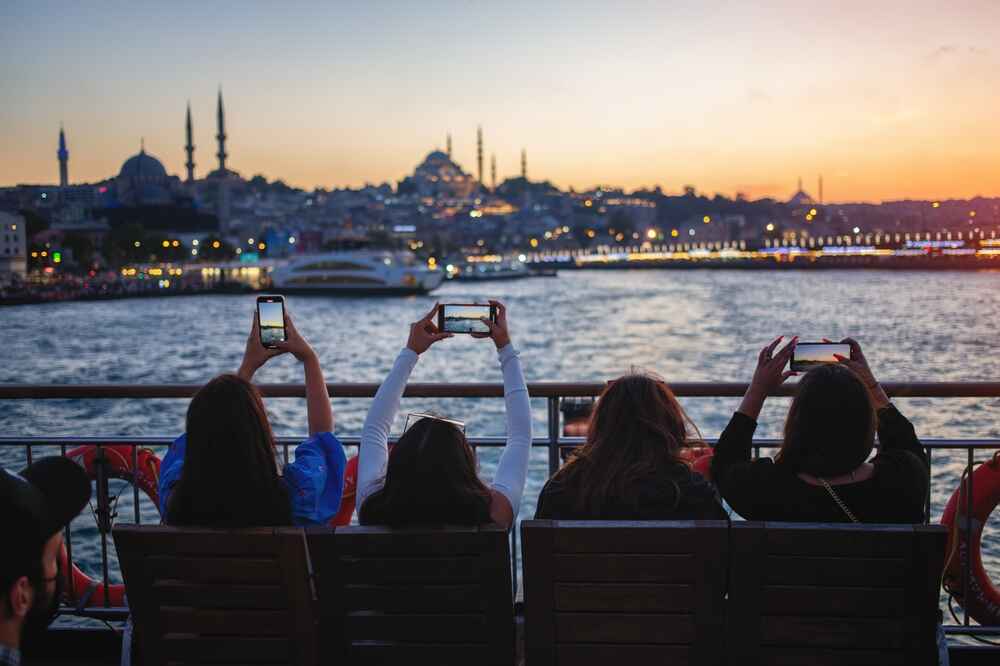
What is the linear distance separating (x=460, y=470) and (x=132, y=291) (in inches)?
3439

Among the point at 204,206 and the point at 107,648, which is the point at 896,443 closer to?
the point at 107,648

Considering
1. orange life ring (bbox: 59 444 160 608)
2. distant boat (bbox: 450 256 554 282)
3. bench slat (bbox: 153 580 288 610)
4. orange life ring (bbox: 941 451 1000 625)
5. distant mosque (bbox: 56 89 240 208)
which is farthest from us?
distant mosque (bbox: 56 89 240 208)

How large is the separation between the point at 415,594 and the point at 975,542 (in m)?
1.93

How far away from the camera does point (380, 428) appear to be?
7.46 feet

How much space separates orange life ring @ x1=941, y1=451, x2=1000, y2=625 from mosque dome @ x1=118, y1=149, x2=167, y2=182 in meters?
132

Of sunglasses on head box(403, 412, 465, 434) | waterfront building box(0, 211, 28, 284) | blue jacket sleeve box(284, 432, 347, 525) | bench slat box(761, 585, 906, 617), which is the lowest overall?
bench slat box(761, 585, 906, 617)

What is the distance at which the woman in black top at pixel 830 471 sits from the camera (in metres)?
2.08

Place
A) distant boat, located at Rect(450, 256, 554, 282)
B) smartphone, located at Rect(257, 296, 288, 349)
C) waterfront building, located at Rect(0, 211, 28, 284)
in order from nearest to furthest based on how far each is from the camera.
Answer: smartphone, located at Rect(257, 296, 288, 349), waterfront building, located at Rect(0, 211, 28, 284), distant boat, located at Rect(450, 256, 554, 282)

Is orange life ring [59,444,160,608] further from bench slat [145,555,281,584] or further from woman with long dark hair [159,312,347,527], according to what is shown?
bench slat [145,555,281,584]

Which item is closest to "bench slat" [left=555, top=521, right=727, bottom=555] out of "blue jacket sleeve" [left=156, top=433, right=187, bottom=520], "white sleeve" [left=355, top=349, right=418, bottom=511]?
"white sleeve" [left=355, top=349, right=418, bottom=511]

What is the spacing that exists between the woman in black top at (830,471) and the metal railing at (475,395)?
87 centimetres

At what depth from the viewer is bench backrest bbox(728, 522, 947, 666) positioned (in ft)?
6.26

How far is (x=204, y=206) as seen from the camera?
135875mm

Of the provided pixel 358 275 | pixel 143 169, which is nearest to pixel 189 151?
pixel 143 169
